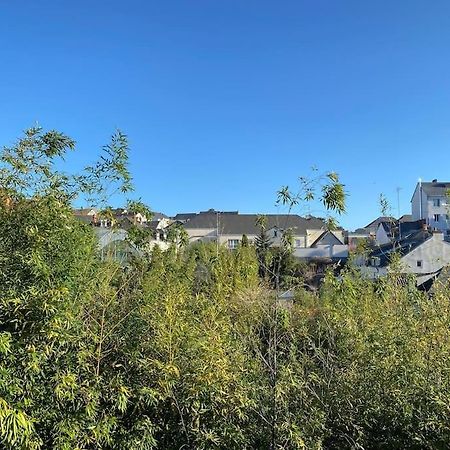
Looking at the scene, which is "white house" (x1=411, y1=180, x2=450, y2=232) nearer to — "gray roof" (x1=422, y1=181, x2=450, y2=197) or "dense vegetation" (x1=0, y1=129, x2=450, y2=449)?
"gray roof" (x1=422, y1=181, x2=450, y2=197)

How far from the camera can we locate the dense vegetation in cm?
243

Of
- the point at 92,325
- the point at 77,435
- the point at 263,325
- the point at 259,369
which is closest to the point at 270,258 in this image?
the point at 263,325

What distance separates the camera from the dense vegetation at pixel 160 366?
Result: 2.43 meters

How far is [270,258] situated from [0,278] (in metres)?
1.67

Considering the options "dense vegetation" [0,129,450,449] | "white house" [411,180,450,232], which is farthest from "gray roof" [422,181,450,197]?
"dense vegetation" [0,129,450,449]

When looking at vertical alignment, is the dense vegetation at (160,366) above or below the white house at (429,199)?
below

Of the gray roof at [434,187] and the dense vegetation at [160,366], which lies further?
the gray roof at [434,187]

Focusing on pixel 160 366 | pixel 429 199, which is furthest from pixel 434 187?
pixel 160 366

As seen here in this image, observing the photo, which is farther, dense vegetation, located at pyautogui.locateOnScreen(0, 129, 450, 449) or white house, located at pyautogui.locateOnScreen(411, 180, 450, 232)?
white house, located at pyautogui.locateOnScreen(411, 180, 450, 232)

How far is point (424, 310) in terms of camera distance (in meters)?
3.07

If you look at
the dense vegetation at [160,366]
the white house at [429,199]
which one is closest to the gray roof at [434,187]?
the white house at [429,199]

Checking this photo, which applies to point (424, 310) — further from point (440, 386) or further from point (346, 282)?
point (346, 282)

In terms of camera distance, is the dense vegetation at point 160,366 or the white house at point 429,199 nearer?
the dense vegetation at point 160,366

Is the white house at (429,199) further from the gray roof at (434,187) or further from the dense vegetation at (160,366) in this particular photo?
the dense vegetation at (160,366)
